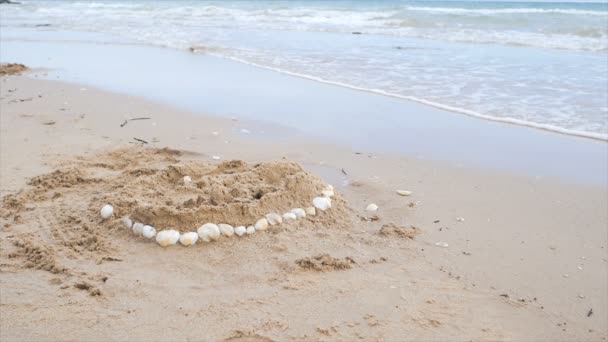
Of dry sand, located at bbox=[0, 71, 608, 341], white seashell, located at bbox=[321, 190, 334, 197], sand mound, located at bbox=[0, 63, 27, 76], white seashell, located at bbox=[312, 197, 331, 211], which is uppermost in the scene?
sand mound, located at bbox=[0, 63, 27, 76]

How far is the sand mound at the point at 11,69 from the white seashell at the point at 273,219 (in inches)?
271

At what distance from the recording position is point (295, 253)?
10.6ft

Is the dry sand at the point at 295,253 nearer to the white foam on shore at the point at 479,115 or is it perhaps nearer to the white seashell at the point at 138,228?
the white seashell at the point at 138,228

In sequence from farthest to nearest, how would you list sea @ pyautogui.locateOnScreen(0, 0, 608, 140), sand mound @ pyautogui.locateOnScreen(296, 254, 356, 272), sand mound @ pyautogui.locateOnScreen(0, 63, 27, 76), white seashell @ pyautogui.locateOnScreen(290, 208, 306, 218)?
sand mound @ pyautogui.locateOnScreen(0, 63, 27, 76) < sea @ pyautogui.locateOnScreen(0, 0, 608, 140) < white seashell @ pyautogui.locateOnScreen(290, 208, 306, 218) < sand mound @ pyautogui.locateOnScreen(296, 254, 356, 272)

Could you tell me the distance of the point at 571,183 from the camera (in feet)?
14.4

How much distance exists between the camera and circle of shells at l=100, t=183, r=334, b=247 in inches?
130

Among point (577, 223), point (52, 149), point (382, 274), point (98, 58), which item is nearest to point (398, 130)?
point (577, 223)

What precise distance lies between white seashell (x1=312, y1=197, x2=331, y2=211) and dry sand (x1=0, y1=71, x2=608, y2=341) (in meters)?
0.07

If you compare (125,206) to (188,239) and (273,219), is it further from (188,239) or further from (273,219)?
(273,219)

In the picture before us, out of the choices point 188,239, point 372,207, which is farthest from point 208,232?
point 372,207

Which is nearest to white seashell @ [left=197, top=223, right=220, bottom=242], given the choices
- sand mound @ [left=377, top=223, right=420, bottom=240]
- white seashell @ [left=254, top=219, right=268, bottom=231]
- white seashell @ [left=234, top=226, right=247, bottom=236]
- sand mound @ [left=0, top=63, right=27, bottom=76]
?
white seashell @ [left=234, top=226, right=247, bottom=236]

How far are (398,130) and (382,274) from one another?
2966mm

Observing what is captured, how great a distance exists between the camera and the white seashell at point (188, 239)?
10.8 ft

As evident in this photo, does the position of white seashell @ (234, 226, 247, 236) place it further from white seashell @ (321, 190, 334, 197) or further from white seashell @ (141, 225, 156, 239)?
white seashell @ (321, 190, 334, 197)
